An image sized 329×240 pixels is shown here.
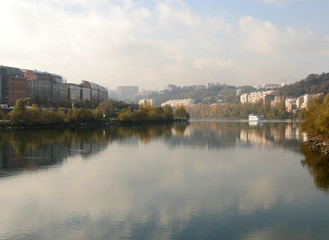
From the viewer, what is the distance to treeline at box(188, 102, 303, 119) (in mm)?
77750

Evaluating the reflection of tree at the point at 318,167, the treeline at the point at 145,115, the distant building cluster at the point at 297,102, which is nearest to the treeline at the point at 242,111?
the distant building cluster at the point at 297,102

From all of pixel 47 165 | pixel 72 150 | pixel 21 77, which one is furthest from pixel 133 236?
pixel 21 77

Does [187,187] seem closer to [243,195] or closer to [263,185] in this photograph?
[243,195]

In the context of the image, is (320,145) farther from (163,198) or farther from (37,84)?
(37,84)

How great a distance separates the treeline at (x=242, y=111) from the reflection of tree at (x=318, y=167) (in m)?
45.6

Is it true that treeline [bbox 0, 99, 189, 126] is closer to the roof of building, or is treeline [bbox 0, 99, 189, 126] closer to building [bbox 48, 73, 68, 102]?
building [bbox 48, 73, 68, 102]

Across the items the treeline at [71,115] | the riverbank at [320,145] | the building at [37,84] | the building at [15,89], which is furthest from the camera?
the building at [37,84]

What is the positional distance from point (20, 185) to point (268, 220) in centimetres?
708

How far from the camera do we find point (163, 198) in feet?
28.2

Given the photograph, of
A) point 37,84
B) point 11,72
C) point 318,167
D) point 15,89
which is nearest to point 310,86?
point 37,84

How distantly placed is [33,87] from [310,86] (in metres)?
71.0

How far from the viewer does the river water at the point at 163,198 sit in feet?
21.4

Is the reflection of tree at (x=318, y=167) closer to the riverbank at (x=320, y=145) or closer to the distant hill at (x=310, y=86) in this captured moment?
the riverbank at (x=320, y=145)

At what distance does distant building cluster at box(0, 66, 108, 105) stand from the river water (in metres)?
35.3
